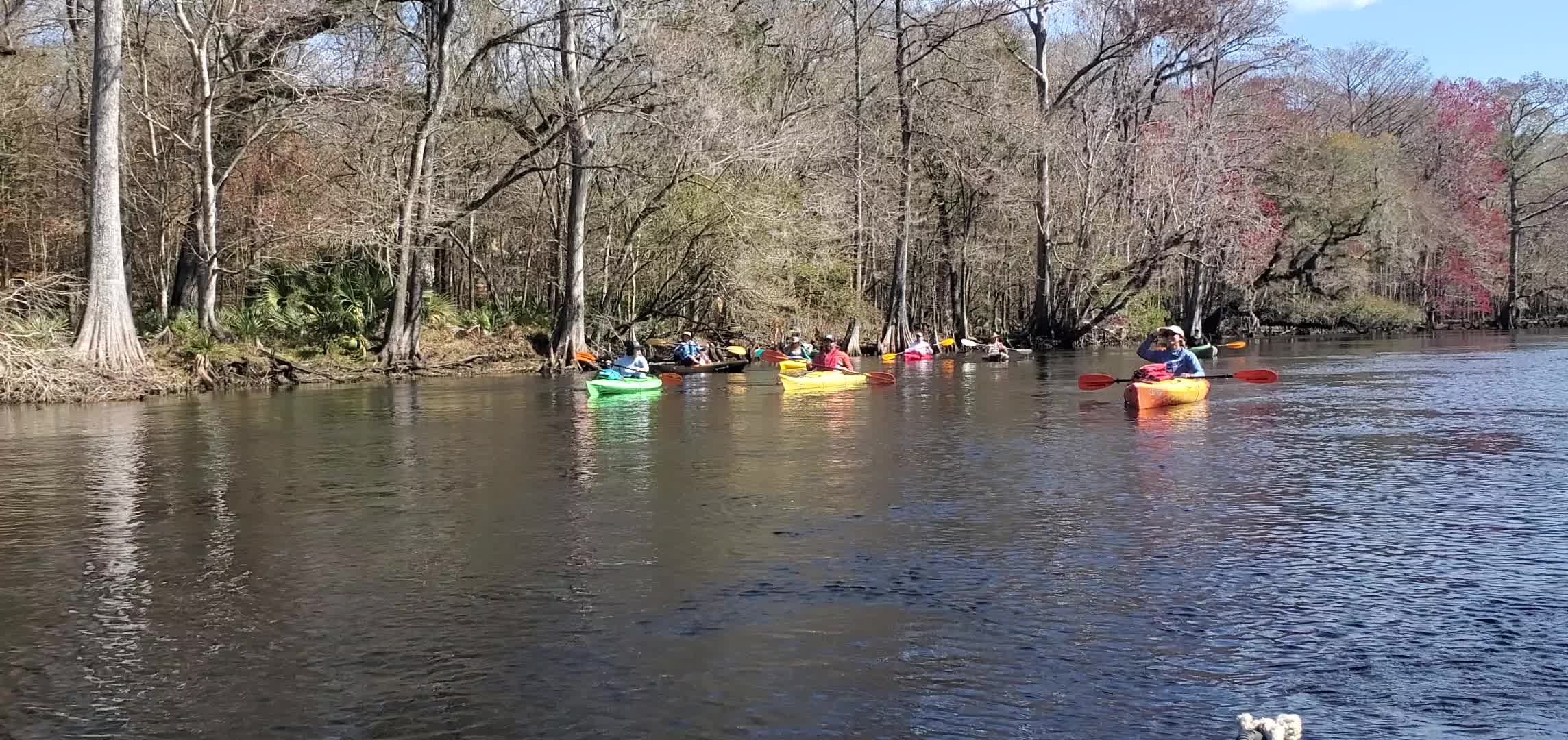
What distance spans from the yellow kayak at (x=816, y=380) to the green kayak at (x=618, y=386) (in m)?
2.78

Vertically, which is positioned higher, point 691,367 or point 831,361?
point 831,361

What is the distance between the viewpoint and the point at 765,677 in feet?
22.7

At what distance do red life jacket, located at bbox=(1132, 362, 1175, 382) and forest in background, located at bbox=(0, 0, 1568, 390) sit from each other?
1475 centimetres

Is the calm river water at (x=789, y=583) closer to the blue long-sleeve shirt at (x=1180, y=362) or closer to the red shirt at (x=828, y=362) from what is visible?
the blue long-sleeve shirt at (x=1180, y=362)

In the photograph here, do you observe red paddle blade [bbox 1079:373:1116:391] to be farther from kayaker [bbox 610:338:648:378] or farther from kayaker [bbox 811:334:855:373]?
kayaker [bbox 610:338:648:378]

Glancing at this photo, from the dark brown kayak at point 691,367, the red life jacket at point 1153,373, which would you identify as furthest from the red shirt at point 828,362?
the red life jacket at point 1153,373

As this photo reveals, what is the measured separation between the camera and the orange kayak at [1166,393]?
2089 centimetres

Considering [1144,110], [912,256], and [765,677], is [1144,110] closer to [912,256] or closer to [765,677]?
[912,256]

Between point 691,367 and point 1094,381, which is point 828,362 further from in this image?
point 1094,381

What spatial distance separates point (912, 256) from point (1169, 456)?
112 ft

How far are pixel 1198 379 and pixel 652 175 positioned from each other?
17.6 metres

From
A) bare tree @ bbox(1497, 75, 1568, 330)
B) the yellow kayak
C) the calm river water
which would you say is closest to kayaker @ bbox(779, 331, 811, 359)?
the yellow kayak

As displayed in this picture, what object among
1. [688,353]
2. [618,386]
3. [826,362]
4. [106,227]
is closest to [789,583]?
[618,386]

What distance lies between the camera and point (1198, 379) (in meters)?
22.2
